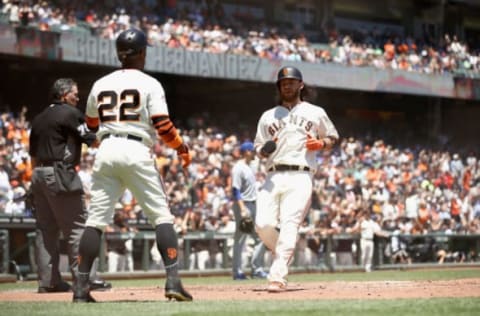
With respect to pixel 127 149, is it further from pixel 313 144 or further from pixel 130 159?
pixel 313 144

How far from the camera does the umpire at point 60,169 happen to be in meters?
9.36

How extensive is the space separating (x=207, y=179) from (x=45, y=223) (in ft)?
38.8

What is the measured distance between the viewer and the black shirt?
9367mm

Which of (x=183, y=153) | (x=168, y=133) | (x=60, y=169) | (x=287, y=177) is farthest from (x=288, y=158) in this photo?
(x=60, y=169)

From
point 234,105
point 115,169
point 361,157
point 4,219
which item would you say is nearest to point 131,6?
point 234,105

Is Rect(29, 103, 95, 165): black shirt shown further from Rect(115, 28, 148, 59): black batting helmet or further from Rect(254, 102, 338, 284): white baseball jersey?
Rect(115, 28, 148, 59): black batting helmet

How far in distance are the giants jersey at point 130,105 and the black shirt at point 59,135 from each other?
2141mm

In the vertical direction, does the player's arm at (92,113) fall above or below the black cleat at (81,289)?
above

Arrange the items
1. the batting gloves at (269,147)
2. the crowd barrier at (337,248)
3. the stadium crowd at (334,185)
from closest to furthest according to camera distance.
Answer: the batting gloves at (269,147) → the crowd barrier at (337,248) → the stadium crowd at (334,185)

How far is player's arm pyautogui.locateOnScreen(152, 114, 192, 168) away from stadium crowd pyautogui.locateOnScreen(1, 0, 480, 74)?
17517 mm

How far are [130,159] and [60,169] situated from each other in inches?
100

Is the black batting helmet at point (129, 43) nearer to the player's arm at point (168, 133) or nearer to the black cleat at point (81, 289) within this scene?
the player's arm at point (168, 133)

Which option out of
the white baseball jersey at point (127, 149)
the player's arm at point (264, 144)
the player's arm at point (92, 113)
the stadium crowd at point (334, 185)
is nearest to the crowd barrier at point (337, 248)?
the stadium crowd at point (334, 185)

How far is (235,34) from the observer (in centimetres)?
3050
